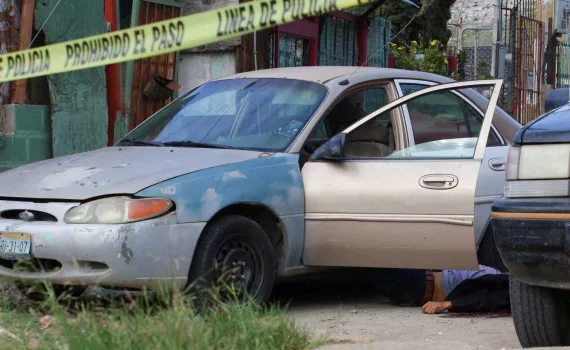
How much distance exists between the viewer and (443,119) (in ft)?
21.0

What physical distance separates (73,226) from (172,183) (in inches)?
23.9

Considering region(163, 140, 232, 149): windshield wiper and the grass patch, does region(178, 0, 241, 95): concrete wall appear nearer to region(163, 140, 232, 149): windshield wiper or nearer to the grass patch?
region(163, 140, 232, 149): windshield wiper

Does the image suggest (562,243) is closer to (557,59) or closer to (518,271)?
(518,271)

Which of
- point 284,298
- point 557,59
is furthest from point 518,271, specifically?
point 557,59

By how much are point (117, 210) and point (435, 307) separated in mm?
2294

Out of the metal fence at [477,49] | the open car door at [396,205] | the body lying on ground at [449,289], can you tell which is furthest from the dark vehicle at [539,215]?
the metal fence at [477,49]

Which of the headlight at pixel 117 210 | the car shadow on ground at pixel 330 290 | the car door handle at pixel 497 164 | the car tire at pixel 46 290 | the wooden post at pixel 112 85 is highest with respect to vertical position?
the wooden post at pixel 112 85

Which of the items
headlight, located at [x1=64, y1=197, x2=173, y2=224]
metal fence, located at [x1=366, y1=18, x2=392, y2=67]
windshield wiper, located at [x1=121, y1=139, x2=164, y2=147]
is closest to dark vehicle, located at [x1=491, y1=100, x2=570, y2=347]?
headlight, located at [x1=64, y1=197, x2=173, y2=224]

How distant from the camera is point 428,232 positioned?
222 inches

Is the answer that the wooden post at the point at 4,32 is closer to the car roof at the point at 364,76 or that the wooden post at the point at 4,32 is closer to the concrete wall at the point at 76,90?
the concrete wall at the point at 76,90

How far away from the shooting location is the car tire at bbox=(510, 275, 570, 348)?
171 inches

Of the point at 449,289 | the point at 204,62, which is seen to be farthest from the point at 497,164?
the point at 204,62

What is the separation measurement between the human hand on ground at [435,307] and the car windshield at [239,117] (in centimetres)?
145

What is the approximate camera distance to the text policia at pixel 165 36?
4648mm
